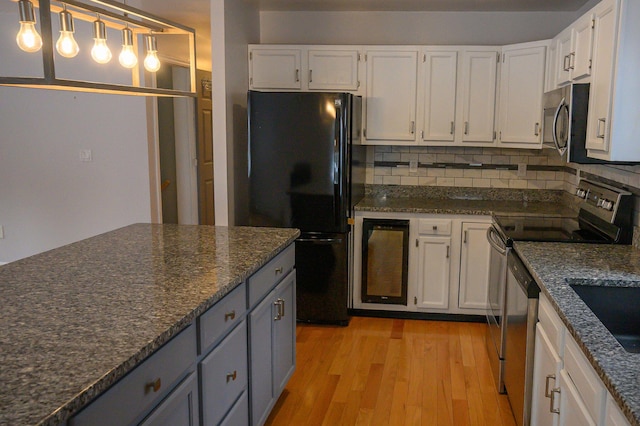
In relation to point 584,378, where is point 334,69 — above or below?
above

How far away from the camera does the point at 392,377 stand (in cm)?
338

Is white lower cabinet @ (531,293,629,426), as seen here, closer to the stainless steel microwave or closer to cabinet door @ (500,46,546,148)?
the stainless steel microwave

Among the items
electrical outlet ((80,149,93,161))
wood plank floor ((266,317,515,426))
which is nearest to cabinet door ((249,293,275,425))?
wood plank floor ((266,317,515,426))

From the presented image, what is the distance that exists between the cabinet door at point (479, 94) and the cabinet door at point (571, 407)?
263 centimetres

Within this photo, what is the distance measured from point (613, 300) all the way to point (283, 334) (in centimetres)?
150

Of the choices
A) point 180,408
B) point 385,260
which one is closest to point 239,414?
point 180,408

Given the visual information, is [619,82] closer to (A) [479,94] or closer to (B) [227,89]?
(A) [479,94]

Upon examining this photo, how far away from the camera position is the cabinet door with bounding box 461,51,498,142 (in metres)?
4.25

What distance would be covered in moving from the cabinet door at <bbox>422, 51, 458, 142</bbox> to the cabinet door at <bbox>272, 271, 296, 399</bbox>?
74.9 inches

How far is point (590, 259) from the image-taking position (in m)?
2.59

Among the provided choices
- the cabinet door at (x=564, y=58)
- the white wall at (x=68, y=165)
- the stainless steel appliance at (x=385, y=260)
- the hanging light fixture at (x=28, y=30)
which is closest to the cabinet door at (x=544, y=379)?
the cabinet door at (x=564, y=58)

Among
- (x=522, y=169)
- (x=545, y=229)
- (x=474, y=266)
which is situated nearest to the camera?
(x=545, y=229)

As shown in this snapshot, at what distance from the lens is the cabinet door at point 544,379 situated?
→ 2.05 m

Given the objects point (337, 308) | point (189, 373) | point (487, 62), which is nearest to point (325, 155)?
point (337, 308)
